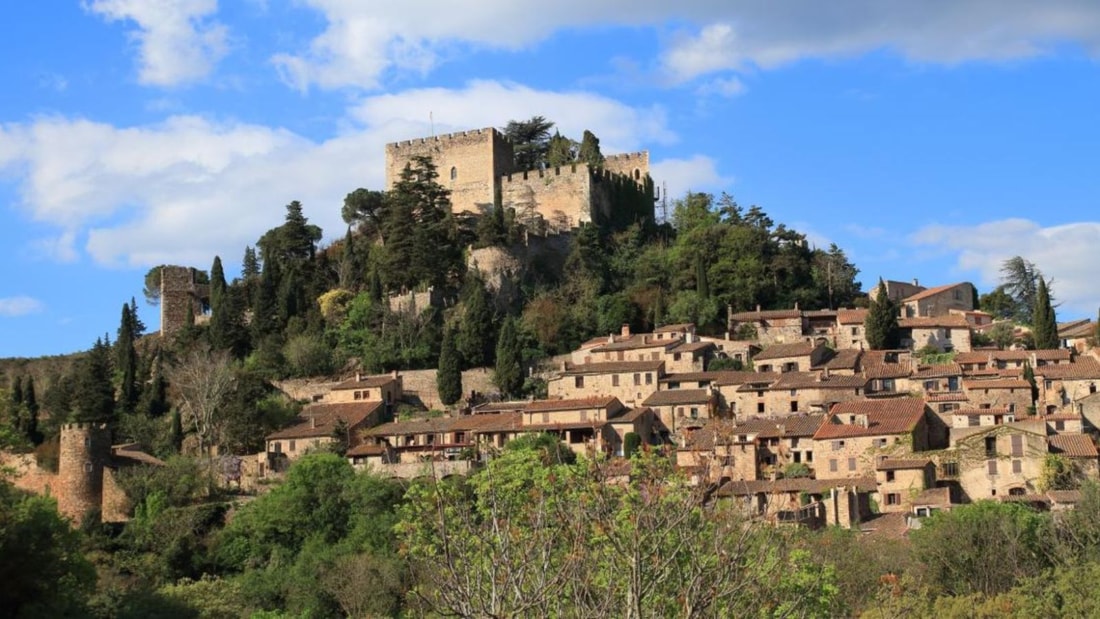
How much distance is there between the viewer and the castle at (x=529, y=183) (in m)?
84.5

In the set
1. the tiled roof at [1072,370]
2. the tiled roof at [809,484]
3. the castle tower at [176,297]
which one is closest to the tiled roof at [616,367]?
the tiled roof at [809,484]

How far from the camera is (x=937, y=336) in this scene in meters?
70.0

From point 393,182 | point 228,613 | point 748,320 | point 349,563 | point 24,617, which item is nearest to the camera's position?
point 24,617

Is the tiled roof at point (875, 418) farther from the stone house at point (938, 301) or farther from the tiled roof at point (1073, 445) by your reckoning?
the stone house at point (938, 301)

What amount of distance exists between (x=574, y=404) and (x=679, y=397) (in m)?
4.39

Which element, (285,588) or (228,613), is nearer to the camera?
(228,613)

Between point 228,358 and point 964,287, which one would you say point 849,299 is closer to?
point 964,287

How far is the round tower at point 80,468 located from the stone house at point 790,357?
28.2 m

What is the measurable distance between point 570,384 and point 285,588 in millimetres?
20034

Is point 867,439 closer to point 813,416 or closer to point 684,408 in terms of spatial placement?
point 813,416

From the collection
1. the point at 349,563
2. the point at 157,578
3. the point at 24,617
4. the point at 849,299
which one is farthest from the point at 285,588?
the point at 849,299

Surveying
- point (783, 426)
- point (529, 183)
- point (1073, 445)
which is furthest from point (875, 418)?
point (529, 183)

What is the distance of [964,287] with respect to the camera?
79.7 meters

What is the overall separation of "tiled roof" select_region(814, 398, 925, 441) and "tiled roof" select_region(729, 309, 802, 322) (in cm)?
1146
